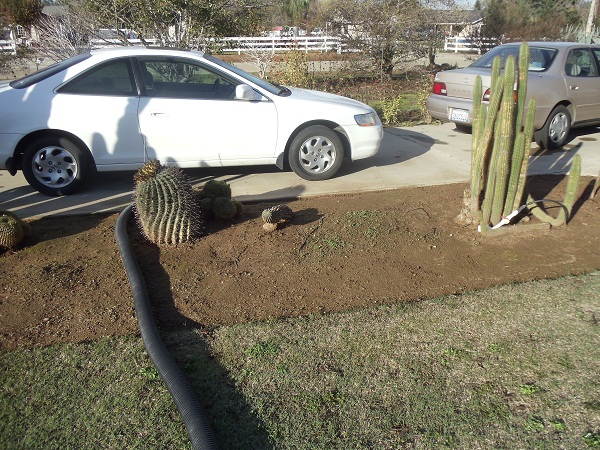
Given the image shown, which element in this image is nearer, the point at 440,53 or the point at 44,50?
the point at 44,50

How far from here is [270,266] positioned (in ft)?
16.0

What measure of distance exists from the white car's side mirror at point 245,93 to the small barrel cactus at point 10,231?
294 cm

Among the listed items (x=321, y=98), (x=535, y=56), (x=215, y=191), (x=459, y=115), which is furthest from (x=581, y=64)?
(x=215, y=191)

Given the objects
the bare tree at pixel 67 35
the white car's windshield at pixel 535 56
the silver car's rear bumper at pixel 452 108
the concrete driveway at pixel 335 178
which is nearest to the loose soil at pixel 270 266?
the concrete driveway at pixel 335 178

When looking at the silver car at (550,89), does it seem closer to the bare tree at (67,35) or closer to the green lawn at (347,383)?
the green lawn at (347,383)

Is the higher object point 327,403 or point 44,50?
point 44,50

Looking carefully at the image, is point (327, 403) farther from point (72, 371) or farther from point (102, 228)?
point (102, 228)

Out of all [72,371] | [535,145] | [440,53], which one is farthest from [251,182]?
[440,53]

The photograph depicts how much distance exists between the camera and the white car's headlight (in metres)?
7.35

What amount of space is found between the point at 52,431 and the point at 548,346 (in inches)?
123

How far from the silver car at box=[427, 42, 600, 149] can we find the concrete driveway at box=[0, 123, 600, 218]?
0.42m

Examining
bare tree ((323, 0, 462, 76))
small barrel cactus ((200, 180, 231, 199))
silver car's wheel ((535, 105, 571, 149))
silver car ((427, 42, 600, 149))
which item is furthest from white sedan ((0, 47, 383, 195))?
bare tree ((323, 0, 462, 76))

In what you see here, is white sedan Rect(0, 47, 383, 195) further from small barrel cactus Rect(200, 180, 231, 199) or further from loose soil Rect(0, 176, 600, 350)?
small barrel cactus Rect(200, 180, 231, 199)

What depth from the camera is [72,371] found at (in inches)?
137
